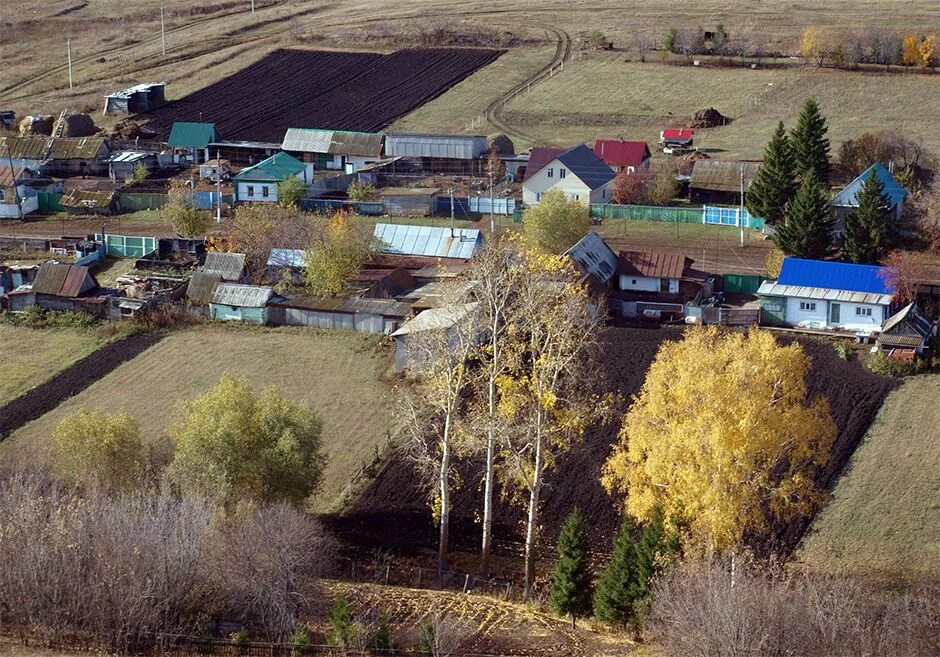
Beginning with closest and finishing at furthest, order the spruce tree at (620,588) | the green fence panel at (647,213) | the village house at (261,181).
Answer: the spruce tree at (620,588) < the green fence panel at (647,213) < the village house at (261,181)

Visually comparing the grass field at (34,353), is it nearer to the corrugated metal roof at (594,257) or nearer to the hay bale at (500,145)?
the corrugated metal roof at (594,257)

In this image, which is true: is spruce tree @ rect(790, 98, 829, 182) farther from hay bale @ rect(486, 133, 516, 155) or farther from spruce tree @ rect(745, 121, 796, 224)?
hay bale @ rect(486, 133, 516, 155)

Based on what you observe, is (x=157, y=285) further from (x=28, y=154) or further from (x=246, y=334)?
(x=28, y=154)

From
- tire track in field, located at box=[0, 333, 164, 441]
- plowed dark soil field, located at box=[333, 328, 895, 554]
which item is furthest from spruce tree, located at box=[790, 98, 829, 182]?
tire track in field, located at box=[0, 333, 164, 441]

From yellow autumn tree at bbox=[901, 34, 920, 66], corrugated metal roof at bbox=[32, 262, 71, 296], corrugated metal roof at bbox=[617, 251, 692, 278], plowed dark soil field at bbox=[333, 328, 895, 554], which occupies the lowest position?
plowed dark soil field at bbox=[333, 328, 895, 554]

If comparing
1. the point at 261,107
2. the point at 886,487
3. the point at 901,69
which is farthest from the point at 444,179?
the point at 886,487

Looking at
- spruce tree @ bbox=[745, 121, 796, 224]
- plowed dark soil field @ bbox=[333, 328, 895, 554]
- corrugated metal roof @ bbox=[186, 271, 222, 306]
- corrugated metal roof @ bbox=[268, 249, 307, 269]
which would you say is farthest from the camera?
spruce tree @ bbox=[745, 121, 796, 224]

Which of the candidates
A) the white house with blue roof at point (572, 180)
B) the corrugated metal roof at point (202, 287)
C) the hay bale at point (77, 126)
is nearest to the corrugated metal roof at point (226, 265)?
the corrugated metal roof at point (202, 287)
